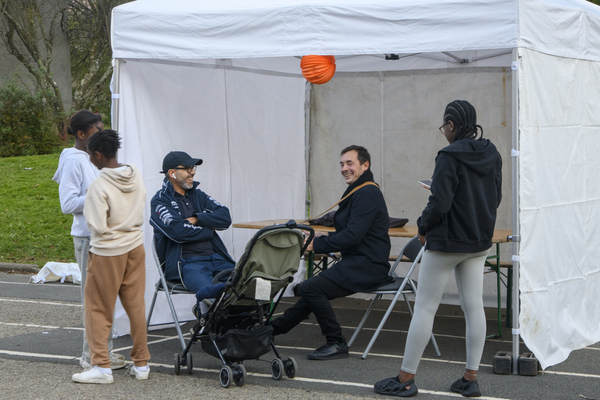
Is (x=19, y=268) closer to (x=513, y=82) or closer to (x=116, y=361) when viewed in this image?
(x=116, y=361)

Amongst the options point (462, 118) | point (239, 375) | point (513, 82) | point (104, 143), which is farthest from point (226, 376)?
point (513, 82)

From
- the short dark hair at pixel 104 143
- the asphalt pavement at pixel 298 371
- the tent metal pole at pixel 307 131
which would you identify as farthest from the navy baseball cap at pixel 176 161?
the tent metal pole at pixel 307 131

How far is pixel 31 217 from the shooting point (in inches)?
513

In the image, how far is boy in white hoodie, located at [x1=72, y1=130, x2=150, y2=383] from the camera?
4.20 m

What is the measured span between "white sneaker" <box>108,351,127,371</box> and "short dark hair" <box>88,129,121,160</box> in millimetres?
1426

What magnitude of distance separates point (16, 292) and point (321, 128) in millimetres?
4229

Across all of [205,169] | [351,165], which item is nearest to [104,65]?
[205,169]

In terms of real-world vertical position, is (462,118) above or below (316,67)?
below

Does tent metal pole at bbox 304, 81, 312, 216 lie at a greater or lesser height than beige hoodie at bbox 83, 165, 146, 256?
greater

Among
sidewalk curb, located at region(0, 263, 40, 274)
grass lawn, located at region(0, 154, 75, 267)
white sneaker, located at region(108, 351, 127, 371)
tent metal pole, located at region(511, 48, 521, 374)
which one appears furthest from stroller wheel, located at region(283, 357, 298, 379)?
grass lawn, located at region(0, 154, 75, 267)

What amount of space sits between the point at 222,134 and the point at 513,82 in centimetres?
321

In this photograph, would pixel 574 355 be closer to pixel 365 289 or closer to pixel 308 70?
pixel 365 289

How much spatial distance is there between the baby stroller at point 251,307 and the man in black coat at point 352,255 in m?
0.50

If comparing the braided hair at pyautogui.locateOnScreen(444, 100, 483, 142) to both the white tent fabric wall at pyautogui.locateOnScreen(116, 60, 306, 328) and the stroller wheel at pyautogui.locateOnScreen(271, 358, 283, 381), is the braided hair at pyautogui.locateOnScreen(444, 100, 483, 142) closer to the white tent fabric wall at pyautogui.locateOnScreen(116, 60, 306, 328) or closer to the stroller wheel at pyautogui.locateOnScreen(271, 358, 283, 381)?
the stroller wheel at pyautogui.locateOnScreen(271, 358, 283, 381)
